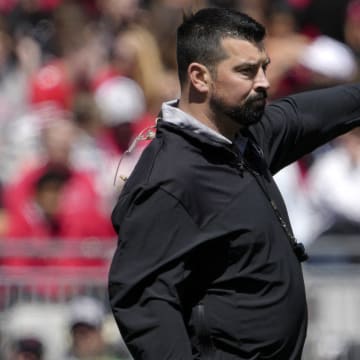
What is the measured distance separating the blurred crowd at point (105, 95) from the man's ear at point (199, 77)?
→ 3125 mm

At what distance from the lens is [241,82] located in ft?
12.2

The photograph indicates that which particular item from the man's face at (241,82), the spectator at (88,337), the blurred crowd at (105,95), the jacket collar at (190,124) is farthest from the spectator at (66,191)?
the man's face at (241,82)

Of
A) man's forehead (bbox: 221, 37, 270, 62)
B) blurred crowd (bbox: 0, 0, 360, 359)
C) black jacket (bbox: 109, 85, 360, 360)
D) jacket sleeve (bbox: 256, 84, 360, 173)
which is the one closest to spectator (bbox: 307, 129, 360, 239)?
blurred crowd (bbox: 0, 0, 360, 359)

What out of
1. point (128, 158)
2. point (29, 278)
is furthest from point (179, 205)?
point (128, 158)

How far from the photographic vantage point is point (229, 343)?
3.71 metres

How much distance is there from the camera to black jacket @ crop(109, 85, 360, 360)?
3617mm

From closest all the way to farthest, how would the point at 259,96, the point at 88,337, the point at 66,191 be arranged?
1. the point at 259,96
2. the point at 88,337
3. the point at 66,191

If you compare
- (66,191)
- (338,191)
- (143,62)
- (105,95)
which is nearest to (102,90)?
(105,95)

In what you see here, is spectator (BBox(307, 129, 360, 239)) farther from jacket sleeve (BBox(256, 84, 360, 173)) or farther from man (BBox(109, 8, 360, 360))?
man (BBox(109, 8, 360, 360))

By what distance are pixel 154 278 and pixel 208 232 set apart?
209 millimetres

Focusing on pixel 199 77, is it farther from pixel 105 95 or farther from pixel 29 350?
pixel 105 95

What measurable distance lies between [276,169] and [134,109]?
556 cm

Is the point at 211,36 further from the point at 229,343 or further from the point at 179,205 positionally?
the point at 229,343

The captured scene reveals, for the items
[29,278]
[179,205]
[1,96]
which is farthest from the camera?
[1,96]
